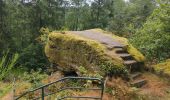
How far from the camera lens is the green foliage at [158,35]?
10.5 meters

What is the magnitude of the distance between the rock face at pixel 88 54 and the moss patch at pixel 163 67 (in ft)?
2.47

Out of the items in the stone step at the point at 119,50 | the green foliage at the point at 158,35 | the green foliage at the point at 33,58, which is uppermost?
the green foliage at the point at 158,35

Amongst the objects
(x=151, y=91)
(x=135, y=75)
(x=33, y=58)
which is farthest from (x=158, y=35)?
(x=33, y=58)

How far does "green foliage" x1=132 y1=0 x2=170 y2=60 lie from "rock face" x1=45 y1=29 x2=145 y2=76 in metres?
0.54

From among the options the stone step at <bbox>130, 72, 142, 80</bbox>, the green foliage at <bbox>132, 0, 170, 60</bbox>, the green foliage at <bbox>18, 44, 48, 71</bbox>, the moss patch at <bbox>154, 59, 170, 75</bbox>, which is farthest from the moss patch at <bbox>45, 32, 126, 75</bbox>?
the green foliage at <bbox>18, 44, 48, 71</bbox>

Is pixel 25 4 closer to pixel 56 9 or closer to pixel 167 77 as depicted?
pixel 56 9

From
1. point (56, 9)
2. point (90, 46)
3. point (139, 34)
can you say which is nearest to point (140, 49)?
point (139, 34)

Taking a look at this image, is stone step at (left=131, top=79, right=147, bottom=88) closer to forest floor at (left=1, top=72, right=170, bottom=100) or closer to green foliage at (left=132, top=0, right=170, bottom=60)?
forest floor at (left=1, top=72, right=170, bottom=100)

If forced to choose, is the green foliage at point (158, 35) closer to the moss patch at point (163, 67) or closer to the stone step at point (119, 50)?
the moss patch at point (163, 67)

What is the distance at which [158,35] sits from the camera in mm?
11078

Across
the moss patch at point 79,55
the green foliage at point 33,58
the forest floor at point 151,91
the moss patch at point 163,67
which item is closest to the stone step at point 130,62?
the moss patch at point 79,55

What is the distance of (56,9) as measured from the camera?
33469 mm

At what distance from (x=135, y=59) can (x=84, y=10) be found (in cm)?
2700

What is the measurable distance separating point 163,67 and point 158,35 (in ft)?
3.98
